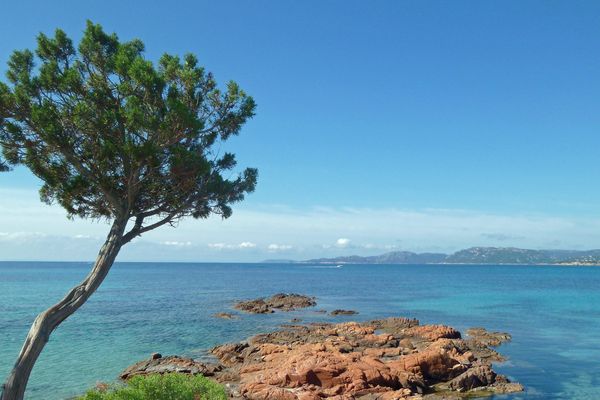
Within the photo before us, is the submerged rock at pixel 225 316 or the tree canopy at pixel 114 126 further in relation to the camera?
the submerged rock at pixel 225 316

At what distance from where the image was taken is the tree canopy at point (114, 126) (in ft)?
46.0

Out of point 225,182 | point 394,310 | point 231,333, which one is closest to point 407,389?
point 225,182

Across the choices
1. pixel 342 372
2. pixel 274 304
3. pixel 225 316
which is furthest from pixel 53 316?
pixel 274 304

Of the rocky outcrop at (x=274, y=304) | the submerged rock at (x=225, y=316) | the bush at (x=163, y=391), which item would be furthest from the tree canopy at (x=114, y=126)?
the rocky outcrop at (x=274, y=304)

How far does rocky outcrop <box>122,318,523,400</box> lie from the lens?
23.5m

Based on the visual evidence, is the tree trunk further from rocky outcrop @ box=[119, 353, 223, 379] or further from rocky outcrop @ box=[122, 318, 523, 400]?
rocky outcrop @ box=[119, 353, 223, 379]

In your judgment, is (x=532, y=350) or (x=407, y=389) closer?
(x=407, y=389)

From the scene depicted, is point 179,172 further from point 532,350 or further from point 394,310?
point 394,310

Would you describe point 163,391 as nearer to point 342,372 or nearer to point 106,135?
point 106,135

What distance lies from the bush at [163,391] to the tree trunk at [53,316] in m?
2.51

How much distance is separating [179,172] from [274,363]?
16690 mm

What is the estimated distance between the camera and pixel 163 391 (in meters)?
12.3

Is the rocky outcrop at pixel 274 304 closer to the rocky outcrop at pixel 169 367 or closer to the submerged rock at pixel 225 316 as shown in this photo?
the submerged rock at pixel 225 316

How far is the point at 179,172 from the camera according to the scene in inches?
600
